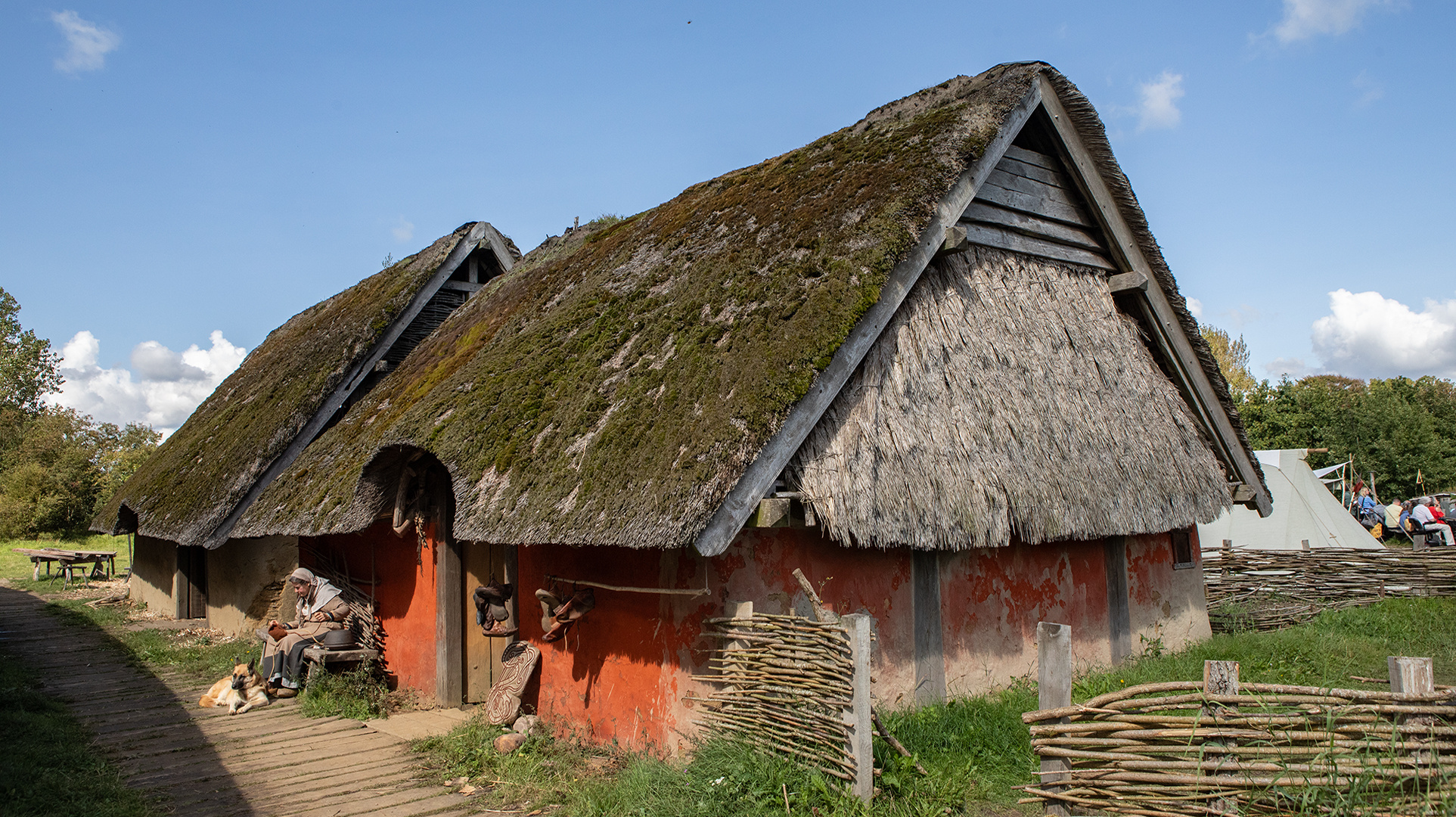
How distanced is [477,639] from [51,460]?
32.8 meters

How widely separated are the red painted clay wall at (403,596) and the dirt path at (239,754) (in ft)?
2.73

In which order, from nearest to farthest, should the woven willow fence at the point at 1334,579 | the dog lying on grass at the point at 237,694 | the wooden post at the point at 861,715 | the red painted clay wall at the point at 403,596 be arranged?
the wooden post at the point at 861,715
the dog lying on grass at the point at 237,694
the red painted clay wall at the point at 403,596
the woven willow fence at the point at 1334,579

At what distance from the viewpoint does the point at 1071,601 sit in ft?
24.7

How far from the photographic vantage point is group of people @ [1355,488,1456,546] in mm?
17406

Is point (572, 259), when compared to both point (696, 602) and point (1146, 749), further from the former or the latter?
point (1146, 749)

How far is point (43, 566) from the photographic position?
23.1 meters

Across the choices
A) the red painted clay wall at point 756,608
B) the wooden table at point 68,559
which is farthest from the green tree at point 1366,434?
the wooden table at point 68,559

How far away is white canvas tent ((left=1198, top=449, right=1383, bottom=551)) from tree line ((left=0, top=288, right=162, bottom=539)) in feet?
88.7

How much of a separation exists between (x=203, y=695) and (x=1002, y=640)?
735 cm

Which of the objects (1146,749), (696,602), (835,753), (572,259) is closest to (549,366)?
(696,602)

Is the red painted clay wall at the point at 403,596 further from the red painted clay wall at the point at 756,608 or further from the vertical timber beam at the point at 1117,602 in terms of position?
the vertical timber beam at the point at 1117,602

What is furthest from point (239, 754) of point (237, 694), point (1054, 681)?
point (1054, 681)

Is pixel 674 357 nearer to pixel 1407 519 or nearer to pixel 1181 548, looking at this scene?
pixel 1181 548

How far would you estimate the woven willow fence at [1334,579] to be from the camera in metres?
11.3
